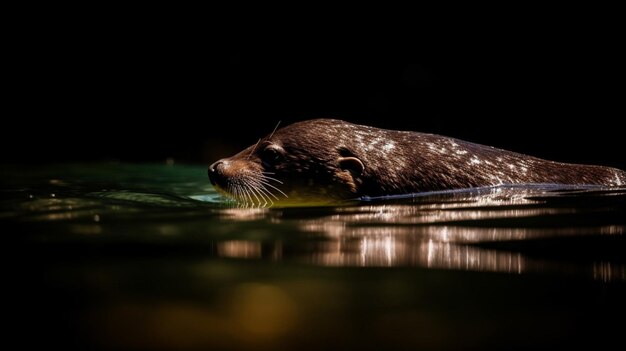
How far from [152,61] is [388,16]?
5028mm

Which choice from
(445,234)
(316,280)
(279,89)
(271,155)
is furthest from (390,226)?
(279,89)

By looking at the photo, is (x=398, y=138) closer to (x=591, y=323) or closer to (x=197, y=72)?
(x=591, y=323)

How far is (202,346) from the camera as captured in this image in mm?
1402

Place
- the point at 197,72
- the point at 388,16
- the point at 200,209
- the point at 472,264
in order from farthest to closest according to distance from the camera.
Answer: the point at 197,72, the point at 388,16, the point at 200,209, the point at 472,264

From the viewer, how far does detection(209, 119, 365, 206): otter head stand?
514 cm

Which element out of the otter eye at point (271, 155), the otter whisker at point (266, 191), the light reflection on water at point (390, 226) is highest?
the otter eye at point (271, 155)

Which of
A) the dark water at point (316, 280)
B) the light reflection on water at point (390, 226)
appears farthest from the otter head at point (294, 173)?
the dark water at point (316, 280)

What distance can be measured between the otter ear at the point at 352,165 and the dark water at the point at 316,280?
1683 mm

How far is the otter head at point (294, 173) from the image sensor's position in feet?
16.9

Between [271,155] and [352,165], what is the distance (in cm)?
69

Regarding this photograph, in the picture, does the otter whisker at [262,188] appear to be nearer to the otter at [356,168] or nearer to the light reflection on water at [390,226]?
the otter at [356,168]

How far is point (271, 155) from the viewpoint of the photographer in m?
5.30

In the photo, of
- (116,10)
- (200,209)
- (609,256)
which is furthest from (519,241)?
(116,10)

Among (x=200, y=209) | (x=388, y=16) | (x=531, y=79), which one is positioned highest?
(x=388, y=16)
